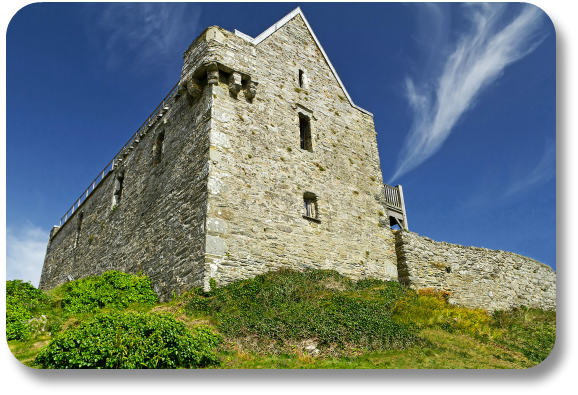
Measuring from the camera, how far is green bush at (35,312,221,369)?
5527 millimetres

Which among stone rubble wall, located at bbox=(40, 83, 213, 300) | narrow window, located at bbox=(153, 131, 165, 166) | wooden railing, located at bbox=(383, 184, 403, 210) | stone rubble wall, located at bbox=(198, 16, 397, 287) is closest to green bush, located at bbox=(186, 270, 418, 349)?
stone rubble wall, located at bbox=(198, 16, 397, 287)

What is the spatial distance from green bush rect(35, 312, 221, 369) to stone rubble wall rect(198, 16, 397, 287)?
140 inches

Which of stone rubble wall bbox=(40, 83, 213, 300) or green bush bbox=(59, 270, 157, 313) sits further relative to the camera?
stone rubble wall bbox=(40, 83, 213, 300)

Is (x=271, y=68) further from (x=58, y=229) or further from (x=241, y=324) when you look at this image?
(x=58, y=229)

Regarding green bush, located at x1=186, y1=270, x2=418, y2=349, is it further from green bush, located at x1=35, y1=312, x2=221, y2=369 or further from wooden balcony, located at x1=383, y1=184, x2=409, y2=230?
wooden balcony, located at x1=383, y1=184, x2=409, y2=230

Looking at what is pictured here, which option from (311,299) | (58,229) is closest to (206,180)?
(311,299)

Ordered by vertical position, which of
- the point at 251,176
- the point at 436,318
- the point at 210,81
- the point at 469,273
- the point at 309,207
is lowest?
the point at 436,318

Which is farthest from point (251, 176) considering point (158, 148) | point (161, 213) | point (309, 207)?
point (158, 148)

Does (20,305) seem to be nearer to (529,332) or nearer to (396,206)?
(529,332)

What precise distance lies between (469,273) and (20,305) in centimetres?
1336

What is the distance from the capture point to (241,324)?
8.09 metres

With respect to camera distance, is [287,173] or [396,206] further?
[396,206]

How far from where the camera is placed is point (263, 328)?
7.93 meters

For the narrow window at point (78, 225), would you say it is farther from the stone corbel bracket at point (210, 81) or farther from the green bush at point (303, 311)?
the green bush at point (303, 311)
